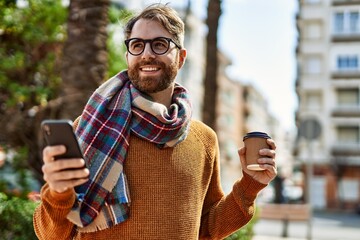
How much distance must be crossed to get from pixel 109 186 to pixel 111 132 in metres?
0.21

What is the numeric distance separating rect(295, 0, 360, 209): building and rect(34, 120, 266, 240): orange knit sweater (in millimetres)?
43271

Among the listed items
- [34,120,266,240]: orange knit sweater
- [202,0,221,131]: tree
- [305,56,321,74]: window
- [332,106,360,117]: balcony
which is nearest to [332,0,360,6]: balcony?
[305,56,321,74]: window

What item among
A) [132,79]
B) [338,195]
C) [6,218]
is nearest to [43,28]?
[6,218]

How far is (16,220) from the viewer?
4.64 meters

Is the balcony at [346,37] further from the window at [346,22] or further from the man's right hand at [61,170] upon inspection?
the man's right hand at [61,170]

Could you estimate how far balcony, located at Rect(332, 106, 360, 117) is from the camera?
45.5 m

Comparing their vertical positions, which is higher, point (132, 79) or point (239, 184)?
point (132, 79)

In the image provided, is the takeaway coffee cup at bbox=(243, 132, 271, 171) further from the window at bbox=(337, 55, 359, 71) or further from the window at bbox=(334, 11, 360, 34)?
the window at bbox=(334, 11, 360, 34)

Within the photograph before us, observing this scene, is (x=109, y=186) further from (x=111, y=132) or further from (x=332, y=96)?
(x=332, y=96)

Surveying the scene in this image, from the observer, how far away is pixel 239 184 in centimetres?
249

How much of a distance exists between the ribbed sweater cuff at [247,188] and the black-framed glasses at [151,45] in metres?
0.61

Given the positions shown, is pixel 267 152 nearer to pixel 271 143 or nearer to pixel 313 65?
pixel 271 143

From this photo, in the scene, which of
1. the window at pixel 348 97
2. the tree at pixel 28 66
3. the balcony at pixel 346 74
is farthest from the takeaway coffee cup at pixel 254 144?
the window at pixel 348 97

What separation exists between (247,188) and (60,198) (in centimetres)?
85
